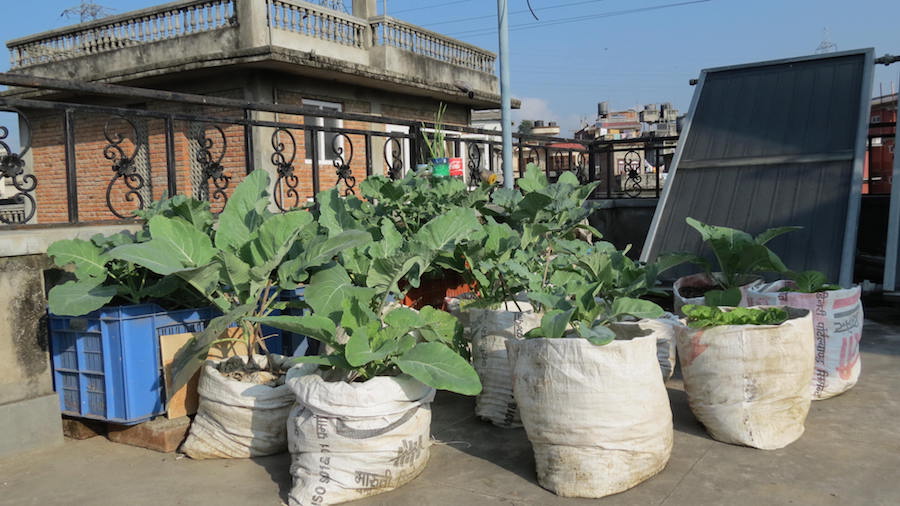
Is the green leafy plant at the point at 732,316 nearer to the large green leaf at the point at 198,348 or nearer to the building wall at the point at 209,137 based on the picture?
the large green leaf at the point at 198,348

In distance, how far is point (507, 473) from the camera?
301 centimetres

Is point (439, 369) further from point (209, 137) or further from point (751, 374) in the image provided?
point (209, 137)

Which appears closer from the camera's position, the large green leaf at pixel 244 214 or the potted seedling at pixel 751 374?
the potted seedling at pixel 751 374

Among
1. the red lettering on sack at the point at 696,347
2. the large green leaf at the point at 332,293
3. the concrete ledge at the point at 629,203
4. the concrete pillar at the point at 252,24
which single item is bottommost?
the red lettering on sack at the point at 696,347

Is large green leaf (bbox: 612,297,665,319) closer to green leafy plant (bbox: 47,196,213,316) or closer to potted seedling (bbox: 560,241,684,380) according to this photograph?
potted seedling (bbox: 560,241,684,380)

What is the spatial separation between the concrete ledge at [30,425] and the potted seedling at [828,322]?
→ 12.4 ft

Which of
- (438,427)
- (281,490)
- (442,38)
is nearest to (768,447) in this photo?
(438,427)

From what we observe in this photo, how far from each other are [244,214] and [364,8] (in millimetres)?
15540

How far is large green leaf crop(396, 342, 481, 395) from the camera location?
265 centimetres

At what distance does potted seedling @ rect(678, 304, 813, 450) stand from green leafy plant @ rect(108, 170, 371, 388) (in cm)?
167

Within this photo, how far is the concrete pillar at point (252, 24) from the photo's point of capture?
13.8 m

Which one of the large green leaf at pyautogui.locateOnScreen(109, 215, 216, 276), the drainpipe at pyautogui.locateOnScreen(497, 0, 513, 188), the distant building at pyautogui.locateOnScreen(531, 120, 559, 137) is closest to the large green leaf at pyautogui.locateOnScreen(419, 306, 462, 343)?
the large green leaf at pyautogui.locateOnScreen(109, 215, 216, 276)

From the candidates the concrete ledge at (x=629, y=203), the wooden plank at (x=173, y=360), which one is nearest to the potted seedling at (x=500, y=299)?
the wooden plank at (x=173, y=360)

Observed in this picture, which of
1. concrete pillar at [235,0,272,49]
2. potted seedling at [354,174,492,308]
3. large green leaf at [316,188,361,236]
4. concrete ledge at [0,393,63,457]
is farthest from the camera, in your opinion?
concrete pillar at [235,0,272,49]
